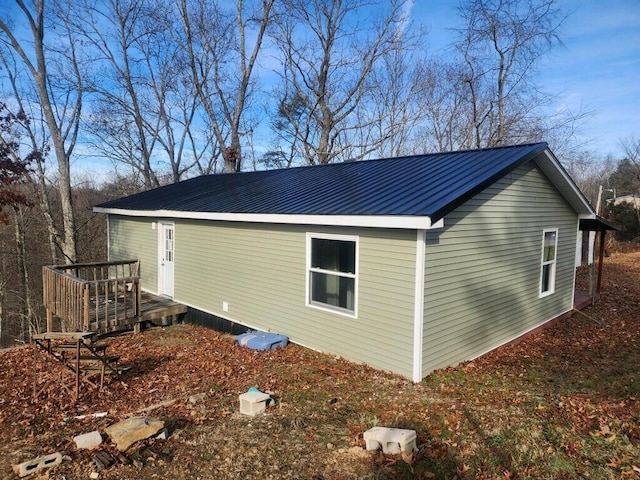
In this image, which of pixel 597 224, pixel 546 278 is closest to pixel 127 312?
pixel 546 278

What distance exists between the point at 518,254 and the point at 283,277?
4671mm

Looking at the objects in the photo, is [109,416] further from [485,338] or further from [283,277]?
[485,338]

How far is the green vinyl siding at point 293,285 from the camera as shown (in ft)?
20.8

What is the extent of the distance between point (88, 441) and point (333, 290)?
4.18m

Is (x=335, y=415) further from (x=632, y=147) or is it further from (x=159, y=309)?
(x=632, y=147)

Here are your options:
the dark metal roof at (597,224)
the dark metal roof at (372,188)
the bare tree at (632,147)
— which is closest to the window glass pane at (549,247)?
the dark metal roof at (597,224)

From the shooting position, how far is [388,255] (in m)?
6.45

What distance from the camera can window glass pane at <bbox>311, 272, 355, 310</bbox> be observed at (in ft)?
23.6

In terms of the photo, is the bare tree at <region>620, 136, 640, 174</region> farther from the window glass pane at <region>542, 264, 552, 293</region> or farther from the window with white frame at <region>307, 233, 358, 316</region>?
the window with white frame at <region>307, 233, 358, 316</region>

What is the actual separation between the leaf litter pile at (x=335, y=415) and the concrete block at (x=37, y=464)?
64 mm

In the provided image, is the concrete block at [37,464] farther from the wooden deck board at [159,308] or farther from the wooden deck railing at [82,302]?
the wooden deck board at [159,308]

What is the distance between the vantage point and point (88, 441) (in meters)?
4.42

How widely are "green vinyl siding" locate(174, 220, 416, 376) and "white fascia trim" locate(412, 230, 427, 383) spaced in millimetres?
77

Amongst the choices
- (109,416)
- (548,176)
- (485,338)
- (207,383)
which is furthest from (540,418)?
(548,176)
